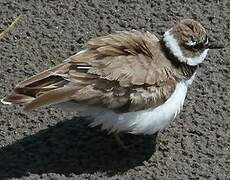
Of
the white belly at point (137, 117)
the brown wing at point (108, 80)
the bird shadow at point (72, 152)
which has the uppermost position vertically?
the brown wing at point (108, 80)

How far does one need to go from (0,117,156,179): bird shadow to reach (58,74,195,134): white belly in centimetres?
28

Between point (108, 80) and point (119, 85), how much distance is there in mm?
94

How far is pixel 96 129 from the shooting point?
6180mm

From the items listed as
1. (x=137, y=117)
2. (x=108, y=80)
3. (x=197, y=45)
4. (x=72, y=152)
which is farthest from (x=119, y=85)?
(x=197, y=45)

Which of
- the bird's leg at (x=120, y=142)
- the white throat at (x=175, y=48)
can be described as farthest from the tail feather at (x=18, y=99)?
the white throat at (x=175, y=48)

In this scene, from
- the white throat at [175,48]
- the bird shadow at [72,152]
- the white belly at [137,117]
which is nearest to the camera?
the white belly at [137,117]

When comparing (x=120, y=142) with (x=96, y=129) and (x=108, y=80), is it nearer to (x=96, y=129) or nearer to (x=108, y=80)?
(x=96, y=129)

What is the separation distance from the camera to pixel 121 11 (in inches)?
286

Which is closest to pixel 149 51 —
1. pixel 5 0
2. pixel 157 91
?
pixel 157 91

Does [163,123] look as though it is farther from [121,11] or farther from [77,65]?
[121,11]

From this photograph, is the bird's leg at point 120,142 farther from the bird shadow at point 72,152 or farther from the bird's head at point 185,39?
the bird's head at point 185,39

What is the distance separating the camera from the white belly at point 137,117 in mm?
5590

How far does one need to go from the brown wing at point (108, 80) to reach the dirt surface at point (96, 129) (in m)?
0.54

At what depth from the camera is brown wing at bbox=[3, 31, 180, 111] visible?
548 centimetres
